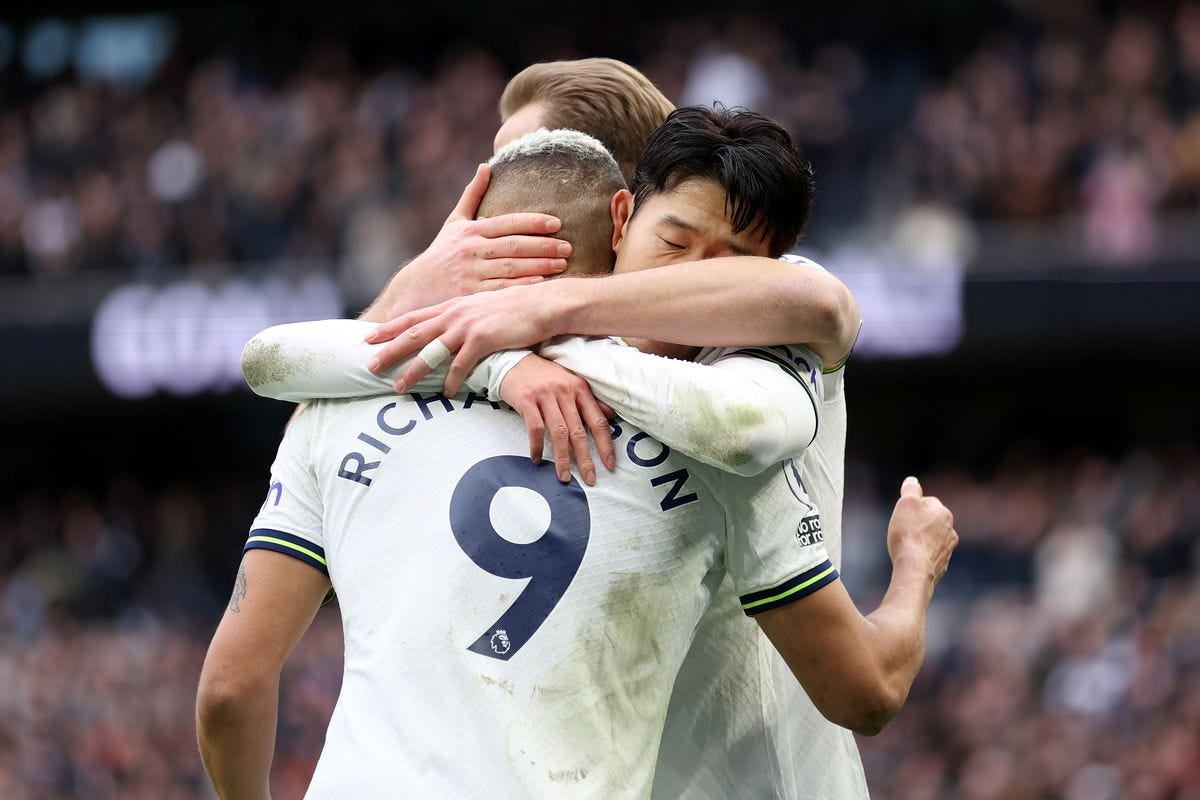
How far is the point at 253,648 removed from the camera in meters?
2.59

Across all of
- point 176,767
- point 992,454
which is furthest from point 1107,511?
point 176,767

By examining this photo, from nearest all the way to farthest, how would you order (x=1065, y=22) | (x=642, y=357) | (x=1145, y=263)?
(x=642, y=357) → (x=1145, y=263) → (x=1065, y=22)

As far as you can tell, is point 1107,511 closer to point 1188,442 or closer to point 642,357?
point 1188,442

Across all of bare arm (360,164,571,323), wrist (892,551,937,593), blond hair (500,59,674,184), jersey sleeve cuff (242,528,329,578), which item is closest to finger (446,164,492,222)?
bare arm (360,164,571,323)

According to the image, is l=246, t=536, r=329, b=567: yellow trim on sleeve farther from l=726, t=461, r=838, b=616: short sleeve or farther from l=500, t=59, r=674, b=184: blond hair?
l=500, t=59, r=674, b=184: blond hair

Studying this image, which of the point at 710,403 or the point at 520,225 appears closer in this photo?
the point at 710,403

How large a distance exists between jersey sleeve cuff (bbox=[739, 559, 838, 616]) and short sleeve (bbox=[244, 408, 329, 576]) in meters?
0.65

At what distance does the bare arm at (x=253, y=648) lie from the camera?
8.44ft

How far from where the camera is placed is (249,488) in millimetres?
17656

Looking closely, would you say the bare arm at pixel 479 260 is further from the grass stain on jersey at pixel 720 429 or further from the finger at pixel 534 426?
the grass stain on jersey at pixel 720 429

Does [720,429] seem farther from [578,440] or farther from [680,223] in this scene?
[680,223]

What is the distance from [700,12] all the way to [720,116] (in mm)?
14796

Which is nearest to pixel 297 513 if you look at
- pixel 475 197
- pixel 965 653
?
pixel 475 197

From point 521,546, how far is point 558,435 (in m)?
0.17
